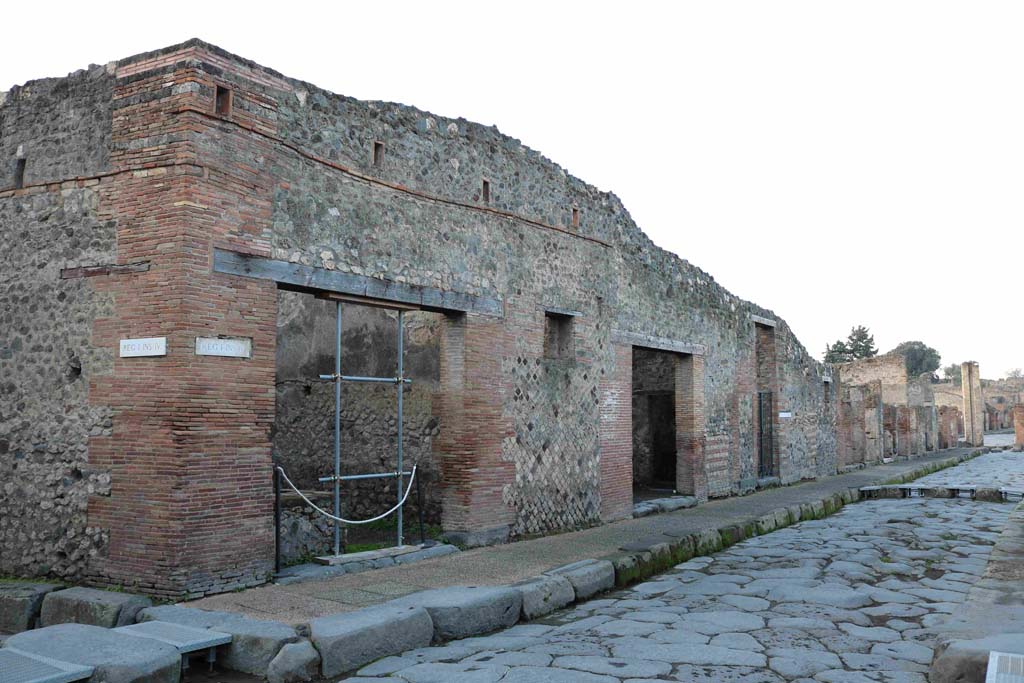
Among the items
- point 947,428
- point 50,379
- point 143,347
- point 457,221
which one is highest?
point 457,221

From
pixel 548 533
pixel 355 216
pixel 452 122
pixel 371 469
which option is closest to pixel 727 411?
pixel 548 533

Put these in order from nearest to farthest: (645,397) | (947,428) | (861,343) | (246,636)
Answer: (246,636) < (645,397) < (947,428) < (861,343)

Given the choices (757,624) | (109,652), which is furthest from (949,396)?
(109,652)

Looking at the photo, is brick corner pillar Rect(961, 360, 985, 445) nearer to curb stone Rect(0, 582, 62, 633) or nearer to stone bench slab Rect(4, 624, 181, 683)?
curb stone Rect(0, 582, 62, 633)

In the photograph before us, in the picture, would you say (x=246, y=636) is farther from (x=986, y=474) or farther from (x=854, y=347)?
(x=854, y=347)

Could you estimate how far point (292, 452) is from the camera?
973 centimetres

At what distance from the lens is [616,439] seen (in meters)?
9.97

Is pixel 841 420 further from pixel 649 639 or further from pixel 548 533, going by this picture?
pixel 649 639

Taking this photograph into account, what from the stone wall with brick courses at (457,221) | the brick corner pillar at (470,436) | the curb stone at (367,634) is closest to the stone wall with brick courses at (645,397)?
the stone wall with brick courses at (457,221)

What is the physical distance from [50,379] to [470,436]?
3.47m

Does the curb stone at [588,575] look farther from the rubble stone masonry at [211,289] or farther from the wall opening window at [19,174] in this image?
the wall opening window at [19,174]

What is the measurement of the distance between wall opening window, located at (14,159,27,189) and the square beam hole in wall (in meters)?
5.11

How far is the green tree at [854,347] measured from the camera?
2432 inches

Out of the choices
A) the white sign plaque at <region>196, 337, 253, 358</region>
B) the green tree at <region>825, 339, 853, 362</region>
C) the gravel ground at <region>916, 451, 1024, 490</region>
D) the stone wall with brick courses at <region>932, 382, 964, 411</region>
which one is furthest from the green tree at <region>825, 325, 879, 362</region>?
the white sign plaque at <region>196, 337, 253, 358</region>
